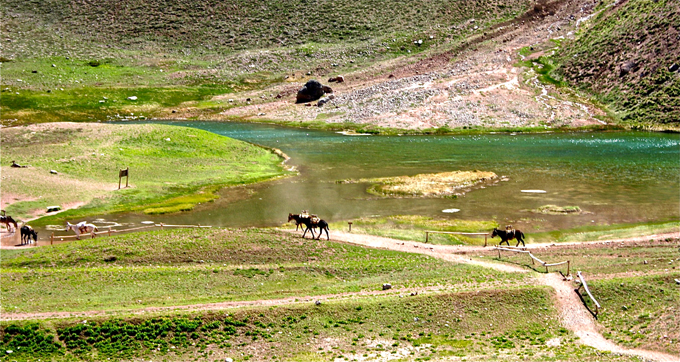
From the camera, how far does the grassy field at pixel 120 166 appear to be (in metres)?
56.8

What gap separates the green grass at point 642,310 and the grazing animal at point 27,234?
3440cm

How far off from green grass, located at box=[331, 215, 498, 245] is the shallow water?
1795 mm

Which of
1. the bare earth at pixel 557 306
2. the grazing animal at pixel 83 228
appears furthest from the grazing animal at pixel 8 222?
the bare earth at pixel 557 306

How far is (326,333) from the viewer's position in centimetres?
2936

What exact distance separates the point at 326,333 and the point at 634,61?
11093cm

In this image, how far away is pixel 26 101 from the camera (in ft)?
408

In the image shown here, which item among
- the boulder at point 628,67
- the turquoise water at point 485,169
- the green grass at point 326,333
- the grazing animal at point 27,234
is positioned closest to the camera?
the green grass at point 326,333

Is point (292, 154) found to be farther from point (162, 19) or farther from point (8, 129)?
point (162, 19)

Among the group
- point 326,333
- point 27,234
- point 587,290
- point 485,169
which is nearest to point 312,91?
point 485,169

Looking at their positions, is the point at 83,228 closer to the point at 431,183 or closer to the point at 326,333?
the point at 326,333

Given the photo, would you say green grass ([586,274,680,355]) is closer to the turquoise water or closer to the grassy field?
the turquoise water

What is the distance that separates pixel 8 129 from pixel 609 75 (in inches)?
3956

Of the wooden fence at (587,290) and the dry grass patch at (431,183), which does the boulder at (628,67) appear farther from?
the wooden fence at (587,290)

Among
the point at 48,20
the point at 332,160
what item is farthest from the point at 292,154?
the point at 48,20
